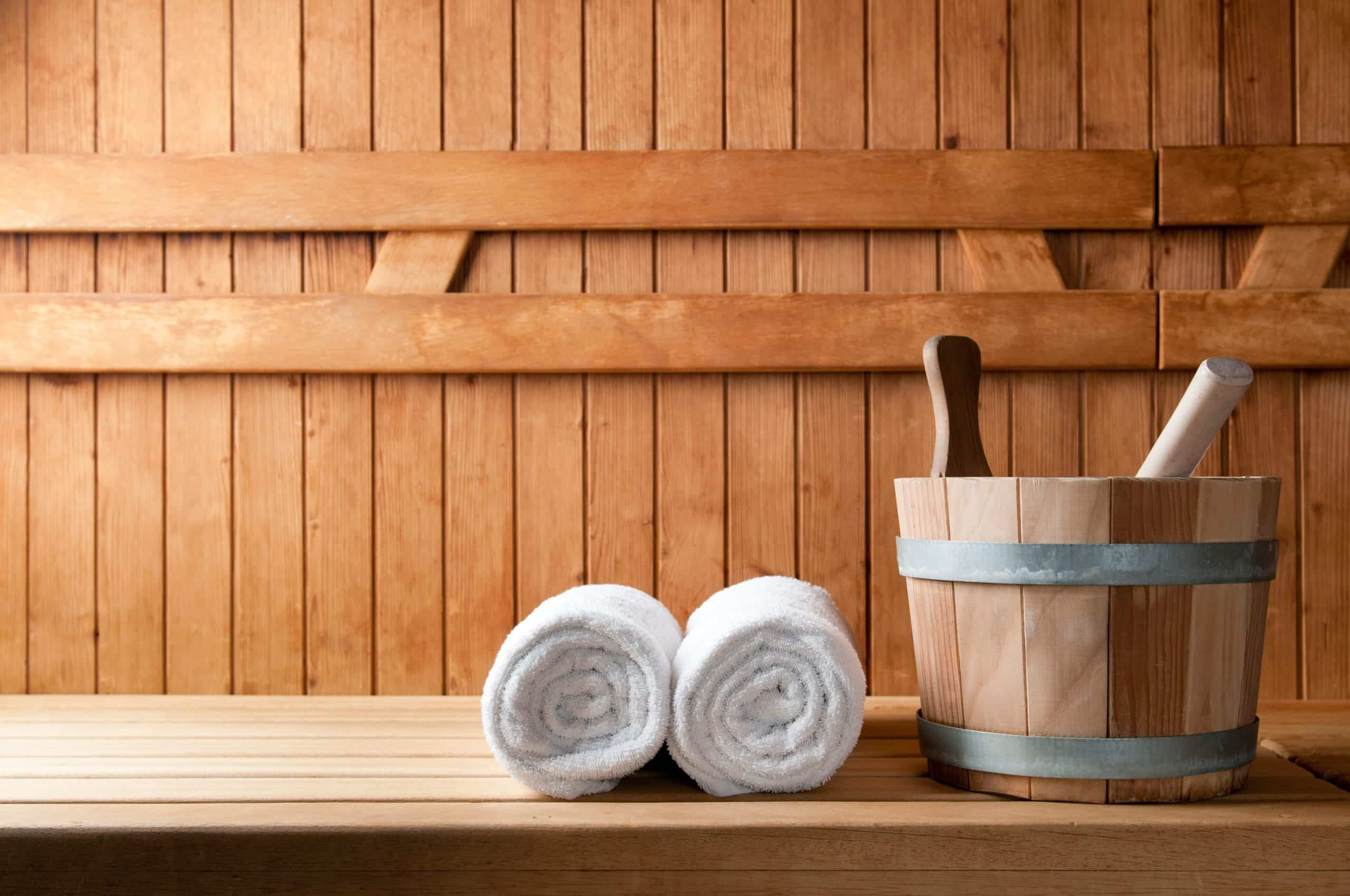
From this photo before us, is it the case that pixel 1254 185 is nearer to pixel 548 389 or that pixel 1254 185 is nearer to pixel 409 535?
pixel 548 389

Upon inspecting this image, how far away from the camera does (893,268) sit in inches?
69.9

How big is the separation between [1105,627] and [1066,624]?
0.13ft

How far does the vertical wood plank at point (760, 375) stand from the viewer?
1.77 meters

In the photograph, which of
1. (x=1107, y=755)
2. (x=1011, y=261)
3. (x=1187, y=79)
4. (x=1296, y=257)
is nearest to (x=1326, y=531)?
(x=1296, y=257)

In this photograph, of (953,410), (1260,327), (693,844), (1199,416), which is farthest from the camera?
(1260,327)

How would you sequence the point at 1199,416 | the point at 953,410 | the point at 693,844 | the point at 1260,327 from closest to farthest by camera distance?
the point at 693,844 < the point at 1199,416 < the point at 953,410 < the point at 1260,327

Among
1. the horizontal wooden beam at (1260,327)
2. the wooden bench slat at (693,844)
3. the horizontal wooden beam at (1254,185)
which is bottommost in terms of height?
the wooden bench slat at (693,844)

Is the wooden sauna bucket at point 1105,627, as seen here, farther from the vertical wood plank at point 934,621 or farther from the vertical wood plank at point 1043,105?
the vertical wood plank at point 1043,105

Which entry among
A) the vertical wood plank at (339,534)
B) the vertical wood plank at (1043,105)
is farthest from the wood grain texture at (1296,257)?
the vertical wood plank at (339,534)

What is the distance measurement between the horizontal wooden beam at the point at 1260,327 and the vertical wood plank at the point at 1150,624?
29.5 inches

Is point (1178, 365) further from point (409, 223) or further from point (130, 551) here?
point (130, 551)

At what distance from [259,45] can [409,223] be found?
425mm

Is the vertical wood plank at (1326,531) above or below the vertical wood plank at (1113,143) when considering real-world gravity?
below

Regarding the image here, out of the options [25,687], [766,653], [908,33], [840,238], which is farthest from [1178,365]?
[25,687]
